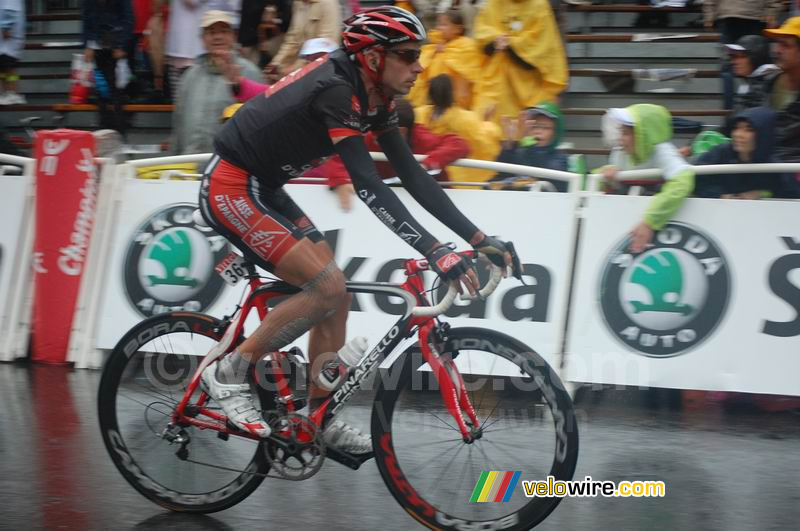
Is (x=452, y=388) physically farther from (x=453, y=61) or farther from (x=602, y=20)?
(x=602, y=20)

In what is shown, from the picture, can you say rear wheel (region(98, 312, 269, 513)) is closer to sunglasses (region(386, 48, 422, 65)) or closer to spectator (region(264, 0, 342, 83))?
sunglasses (region(386, 48, 422, 65))

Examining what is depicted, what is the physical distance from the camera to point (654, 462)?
600 centimetres

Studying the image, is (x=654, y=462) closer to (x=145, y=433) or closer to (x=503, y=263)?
(x=503, y=263)

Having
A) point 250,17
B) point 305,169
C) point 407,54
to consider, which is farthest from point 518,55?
point 407,54

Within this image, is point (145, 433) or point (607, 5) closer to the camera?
point (145, 433)

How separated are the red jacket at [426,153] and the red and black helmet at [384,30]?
3268mm

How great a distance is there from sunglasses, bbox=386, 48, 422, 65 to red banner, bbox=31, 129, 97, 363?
14.6 ft

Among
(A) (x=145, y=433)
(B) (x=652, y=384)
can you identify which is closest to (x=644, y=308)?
(B) (x=652, y=384)

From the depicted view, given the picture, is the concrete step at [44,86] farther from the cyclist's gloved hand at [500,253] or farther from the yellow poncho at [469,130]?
the cyclist's gloved hand at [500,253]

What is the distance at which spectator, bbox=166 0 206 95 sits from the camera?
36.2ft

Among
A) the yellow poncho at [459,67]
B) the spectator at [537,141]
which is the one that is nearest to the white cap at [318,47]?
the yellow poncho at [459,67]

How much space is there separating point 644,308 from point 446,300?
311cm

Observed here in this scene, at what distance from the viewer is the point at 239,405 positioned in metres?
4.91

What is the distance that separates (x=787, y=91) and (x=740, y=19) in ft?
5.99
